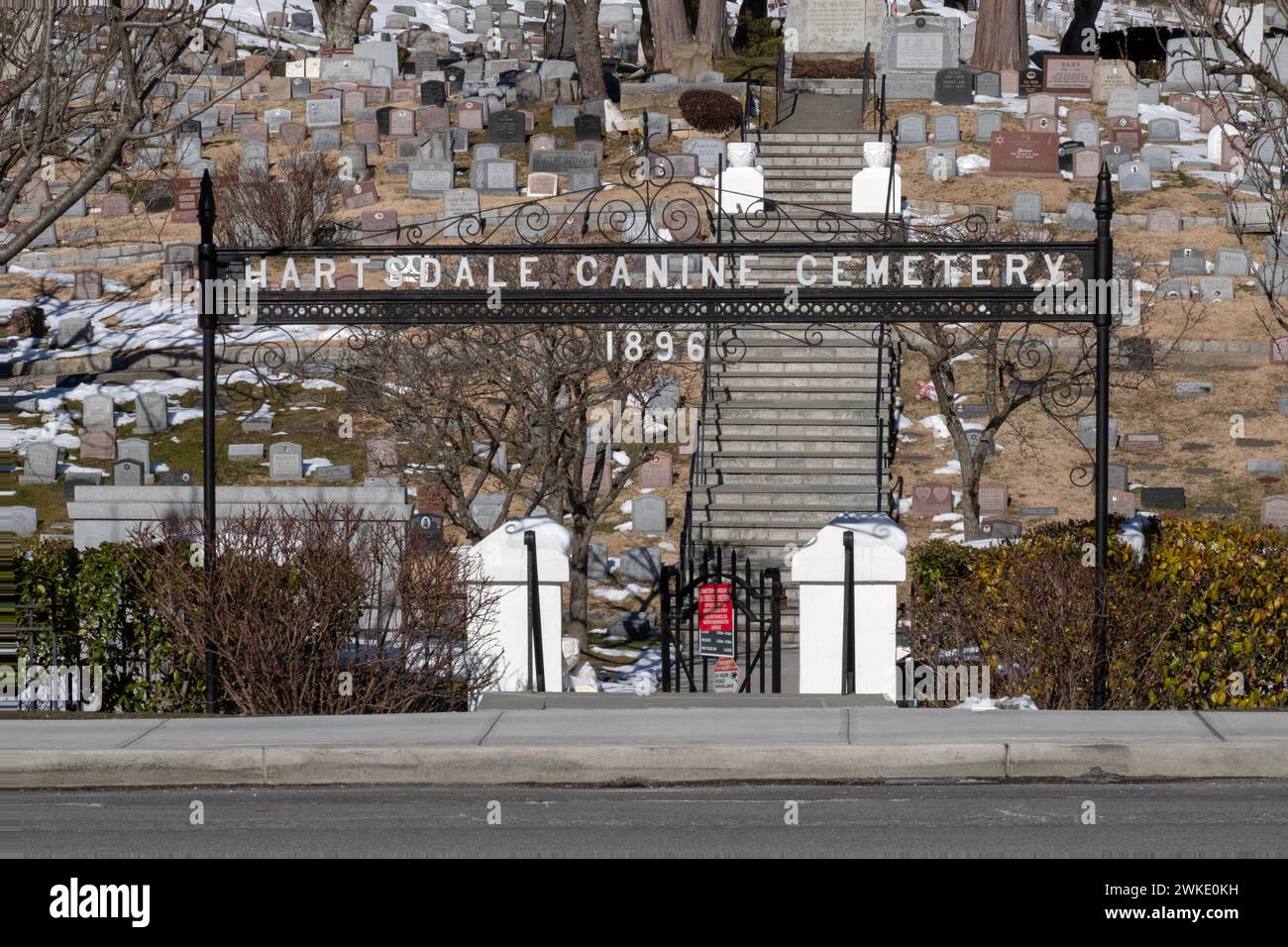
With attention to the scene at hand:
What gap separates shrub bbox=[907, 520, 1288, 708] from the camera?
36.4 ft

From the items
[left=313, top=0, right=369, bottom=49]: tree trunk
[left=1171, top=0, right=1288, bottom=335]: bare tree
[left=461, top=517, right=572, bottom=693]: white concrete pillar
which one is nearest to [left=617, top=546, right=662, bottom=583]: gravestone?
[left=1171, top=0, right=1288, bottom=335]: bare tree

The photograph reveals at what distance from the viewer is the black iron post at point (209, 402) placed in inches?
437

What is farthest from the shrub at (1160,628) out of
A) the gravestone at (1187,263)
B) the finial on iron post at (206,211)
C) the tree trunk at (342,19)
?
the tree trunk at (342,19)

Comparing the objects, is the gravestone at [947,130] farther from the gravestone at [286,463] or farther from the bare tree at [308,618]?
the bare tree at [308,618]

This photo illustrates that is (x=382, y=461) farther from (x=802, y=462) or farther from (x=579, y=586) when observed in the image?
(x=802, y=462)

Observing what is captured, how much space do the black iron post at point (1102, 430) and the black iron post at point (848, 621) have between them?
5.67 ft

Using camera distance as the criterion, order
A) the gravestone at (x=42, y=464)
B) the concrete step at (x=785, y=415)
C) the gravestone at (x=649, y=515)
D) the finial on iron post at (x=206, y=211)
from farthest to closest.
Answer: the gravestone at (x=42, y=464)
the gravestone at (x=649, y=515)
the concrete step at (x=785, y=415)
the finial on iron post at (x=206, y=211)

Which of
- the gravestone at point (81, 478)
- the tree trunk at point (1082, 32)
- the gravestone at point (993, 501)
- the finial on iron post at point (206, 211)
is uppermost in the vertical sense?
the tree trunk at point (1082, 32)

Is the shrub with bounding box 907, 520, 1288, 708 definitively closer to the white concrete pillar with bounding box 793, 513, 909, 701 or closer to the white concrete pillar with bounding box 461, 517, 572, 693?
the white concrete pillar with bounding box 793, 513, 909, 701

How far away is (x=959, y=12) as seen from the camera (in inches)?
2180

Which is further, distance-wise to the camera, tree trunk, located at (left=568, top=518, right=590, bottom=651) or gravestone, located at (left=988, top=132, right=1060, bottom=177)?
gravestone, located at (left=988, top=132, right=1060, bottom=177)

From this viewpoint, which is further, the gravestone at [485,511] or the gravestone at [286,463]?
the gravestone at [286,463]

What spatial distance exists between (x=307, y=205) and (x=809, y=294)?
77.9ft

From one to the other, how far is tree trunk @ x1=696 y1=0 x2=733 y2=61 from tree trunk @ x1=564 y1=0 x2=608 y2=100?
632cm
